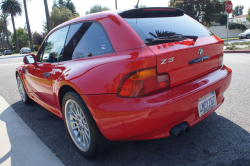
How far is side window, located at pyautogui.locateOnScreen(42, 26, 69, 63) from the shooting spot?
2.65 m

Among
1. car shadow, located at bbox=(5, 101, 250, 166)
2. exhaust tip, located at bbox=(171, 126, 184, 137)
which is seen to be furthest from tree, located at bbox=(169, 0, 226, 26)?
exhaust tip, located at bbox=(171, 126, 184, 137)

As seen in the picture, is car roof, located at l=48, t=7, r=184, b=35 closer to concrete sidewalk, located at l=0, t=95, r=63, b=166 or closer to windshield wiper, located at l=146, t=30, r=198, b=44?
windshield wiper, located at l=146, t=30, r=198, b=44

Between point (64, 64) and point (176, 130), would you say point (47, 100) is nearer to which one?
point (64, 64)

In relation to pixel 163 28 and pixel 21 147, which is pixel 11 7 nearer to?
pixel 21 147

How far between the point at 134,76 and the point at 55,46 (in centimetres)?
162

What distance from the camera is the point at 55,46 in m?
2.83

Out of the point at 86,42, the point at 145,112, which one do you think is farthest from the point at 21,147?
the point at 145,112

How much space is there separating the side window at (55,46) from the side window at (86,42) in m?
0.15

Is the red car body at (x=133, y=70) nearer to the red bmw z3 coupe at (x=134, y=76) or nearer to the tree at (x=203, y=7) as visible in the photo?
the red bmw z3 coupe at (x=134, y=76)

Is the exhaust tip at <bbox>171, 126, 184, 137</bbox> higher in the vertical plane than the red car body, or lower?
lower

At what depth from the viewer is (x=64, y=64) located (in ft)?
7.82

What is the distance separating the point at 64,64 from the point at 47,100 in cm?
86

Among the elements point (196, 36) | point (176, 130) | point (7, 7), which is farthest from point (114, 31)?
point (7, 7)

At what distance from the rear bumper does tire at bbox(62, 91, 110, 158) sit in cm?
12
